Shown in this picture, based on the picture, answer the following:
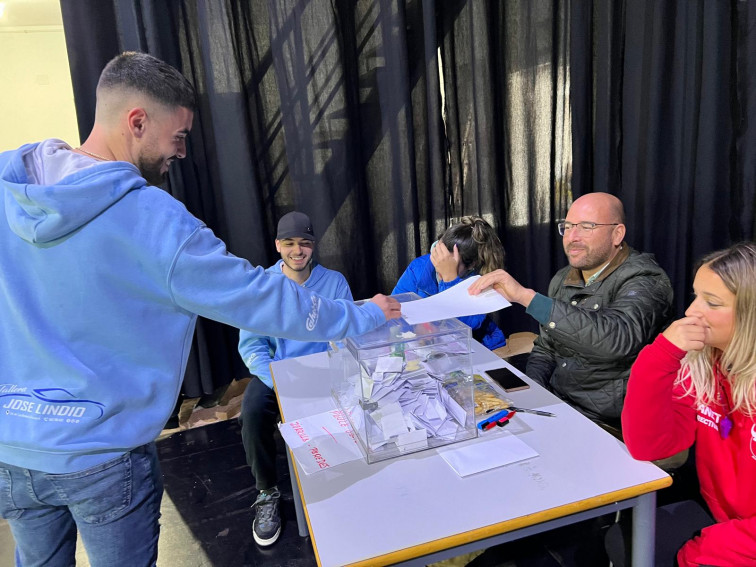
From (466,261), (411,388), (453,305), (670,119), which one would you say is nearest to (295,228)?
(466,261)

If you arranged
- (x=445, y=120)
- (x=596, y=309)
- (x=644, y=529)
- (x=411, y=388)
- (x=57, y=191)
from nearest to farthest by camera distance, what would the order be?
1. (x=57, y=191)
2. (x=644, y=529)
3. (x=411, y=388)
4. (x=596, y=309)
5. (x=445, y=120)

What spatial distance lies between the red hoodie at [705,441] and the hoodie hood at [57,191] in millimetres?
1093

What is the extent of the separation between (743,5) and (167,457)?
4000 millimetres

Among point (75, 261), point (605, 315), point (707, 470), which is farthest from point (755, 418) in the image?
point (75, 261)

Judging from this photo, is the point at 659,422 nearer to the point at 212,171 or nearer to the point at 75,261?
the point at 75,261

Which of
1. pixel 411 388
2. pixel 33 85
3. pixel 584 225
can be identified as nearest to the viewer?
pixel 411 388

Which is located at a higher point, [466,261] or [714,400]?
[466,261]

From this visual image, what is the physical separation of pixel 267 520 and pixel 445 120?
241 cm

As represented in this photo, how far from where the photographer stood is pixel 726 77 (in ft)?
10.4

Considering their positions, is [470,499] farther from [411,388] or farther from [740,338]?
[740,338]

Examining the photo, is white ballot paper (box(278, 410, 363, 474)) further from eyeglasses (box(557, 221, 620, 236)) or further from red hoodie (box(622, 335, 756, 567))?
eyeglasses (box(557, 221, 620, 236))

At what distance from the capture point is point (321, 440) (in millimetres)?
1279

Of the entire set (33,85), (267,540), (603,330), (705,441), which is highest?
(33,85)

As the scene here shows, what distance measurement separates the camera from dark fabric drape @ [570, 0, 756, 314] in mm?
3137
